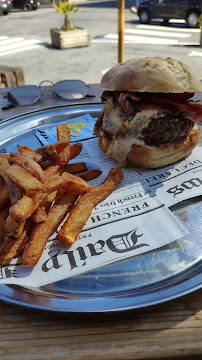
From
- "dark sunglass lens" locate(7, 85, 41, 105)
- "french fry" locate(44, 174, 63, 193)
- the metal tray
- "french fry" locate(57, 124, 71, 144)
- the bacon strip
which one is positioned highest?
the bacon strip

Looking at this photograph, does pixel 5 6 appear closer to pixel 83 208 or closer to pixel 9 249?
pixel 83 208

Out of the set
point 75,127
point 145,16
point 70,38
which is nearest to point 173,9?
point 145,16

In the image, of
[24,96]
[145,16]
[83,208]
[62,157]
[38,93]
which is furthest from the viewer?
[145,16]

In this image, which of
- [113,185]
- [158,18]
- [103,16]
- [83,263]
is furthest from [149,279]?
[103,16]

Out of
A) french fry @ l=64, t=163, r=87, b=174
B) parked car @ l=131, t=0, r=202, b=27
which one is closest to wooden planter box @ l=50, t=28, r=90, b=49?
parked car @ l=131, t=0, r=202, b=27

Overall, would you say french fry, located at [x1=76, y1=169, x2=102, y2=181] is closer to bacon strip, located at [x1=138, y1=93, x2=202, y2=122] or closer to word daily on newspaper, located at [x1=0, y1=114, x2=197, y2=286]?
word daily on newspaper, located at [x1=0, y1=114, x2=197, y2=286]

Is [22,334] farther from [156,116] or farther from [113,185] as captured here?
[156,116]
